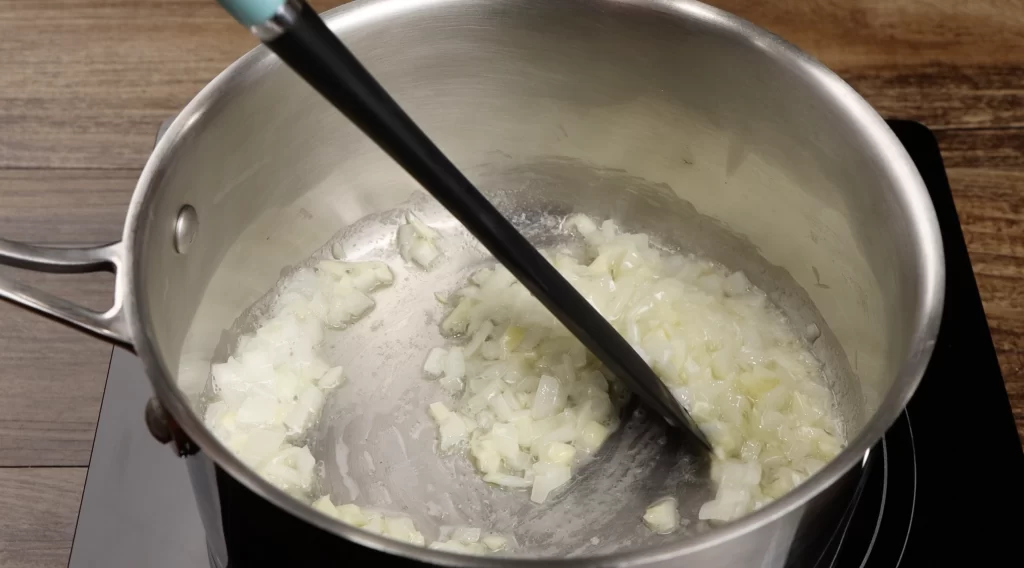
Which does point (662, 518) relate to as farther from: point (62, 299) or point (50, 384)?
point (50, 384)

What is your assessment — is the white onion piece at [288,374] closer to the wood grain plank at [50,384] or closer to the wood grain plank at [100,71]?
the wood grain plank at [50,384]

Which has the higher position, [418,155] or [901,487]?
[418,155]

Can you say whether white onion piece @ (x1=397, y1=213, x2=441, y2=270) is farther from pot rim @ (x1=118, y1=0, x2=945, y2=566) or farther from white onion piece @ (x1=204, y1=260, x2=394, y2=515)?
pot rim @ (x1=118, y1=0, x2=945, y2=566)

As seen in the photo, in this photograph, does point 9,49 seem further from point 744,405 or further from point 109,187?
point 744,405

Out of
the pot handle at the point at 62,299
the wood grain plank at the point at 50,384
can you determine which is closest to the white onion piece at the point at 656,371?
the wood grain plank at the point at 50,384

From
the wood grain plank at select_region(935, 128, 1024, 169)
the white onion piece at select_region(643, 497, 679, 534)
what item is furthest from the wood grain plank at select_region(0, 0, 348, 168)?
the wood grain plank at select_region(935, 128, 1024, 169)

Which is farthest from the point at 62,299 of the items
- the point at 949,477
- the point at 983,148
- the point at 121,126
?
the point at 983,148
